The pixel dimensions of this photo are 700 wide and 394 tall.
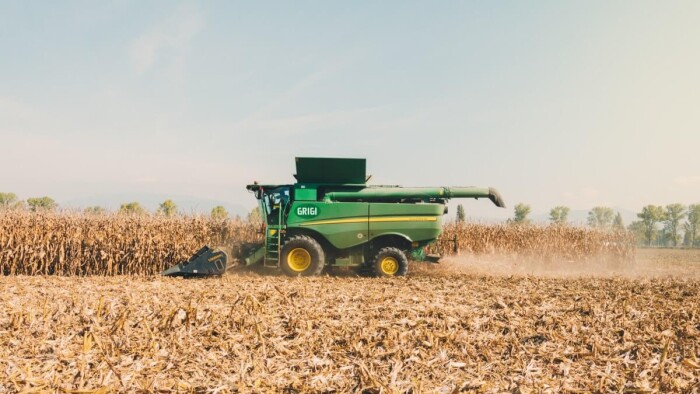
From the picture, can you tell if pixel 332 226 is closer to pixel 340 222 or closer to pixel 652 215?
pixel 340 222

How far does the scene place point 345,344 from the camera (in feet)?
15.7

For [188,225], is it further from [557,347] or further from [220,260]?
[557,347]

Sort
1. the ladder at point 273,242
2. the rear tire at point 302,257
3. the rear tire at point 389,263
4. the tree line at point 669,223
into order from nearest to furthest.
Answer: the rear tire at point 302,257, the rear tire at point 389,263, the ladder at point 273,242, the tree line at point 669,223

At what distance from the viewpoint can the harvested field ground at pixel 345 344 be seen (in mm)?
4059

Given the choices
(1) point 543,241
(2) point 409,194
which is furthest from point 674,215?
(2) point 409,194

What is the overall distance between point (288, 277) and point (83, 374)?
649cm

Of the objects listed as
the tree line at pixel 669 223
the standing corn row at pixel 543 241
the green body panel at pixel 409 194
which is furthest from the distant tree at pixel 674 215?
the green body panel at pixel 409 194

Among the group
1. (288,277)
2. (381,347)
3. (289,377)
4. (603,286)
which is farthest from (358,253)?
(289,377)

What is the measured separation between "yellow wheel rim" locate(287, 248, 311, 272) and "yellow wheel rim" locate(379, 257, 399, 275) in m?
1.75

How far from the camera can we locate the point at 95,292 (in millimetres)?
7738

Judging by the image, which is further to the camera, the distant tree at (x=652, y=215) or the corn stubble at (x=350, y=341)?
the distant tree at (x=652, y=215)

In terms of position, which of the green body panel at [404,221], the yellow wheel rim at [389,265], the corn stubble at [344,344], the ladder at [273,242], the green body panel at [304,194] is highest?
the green body panel at [304,194]

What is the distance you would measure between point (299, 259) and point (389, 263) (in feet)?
7.01

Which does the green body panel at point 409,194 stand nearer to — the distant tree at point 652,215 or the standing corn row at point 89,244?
the standing corn row at point 89,244
